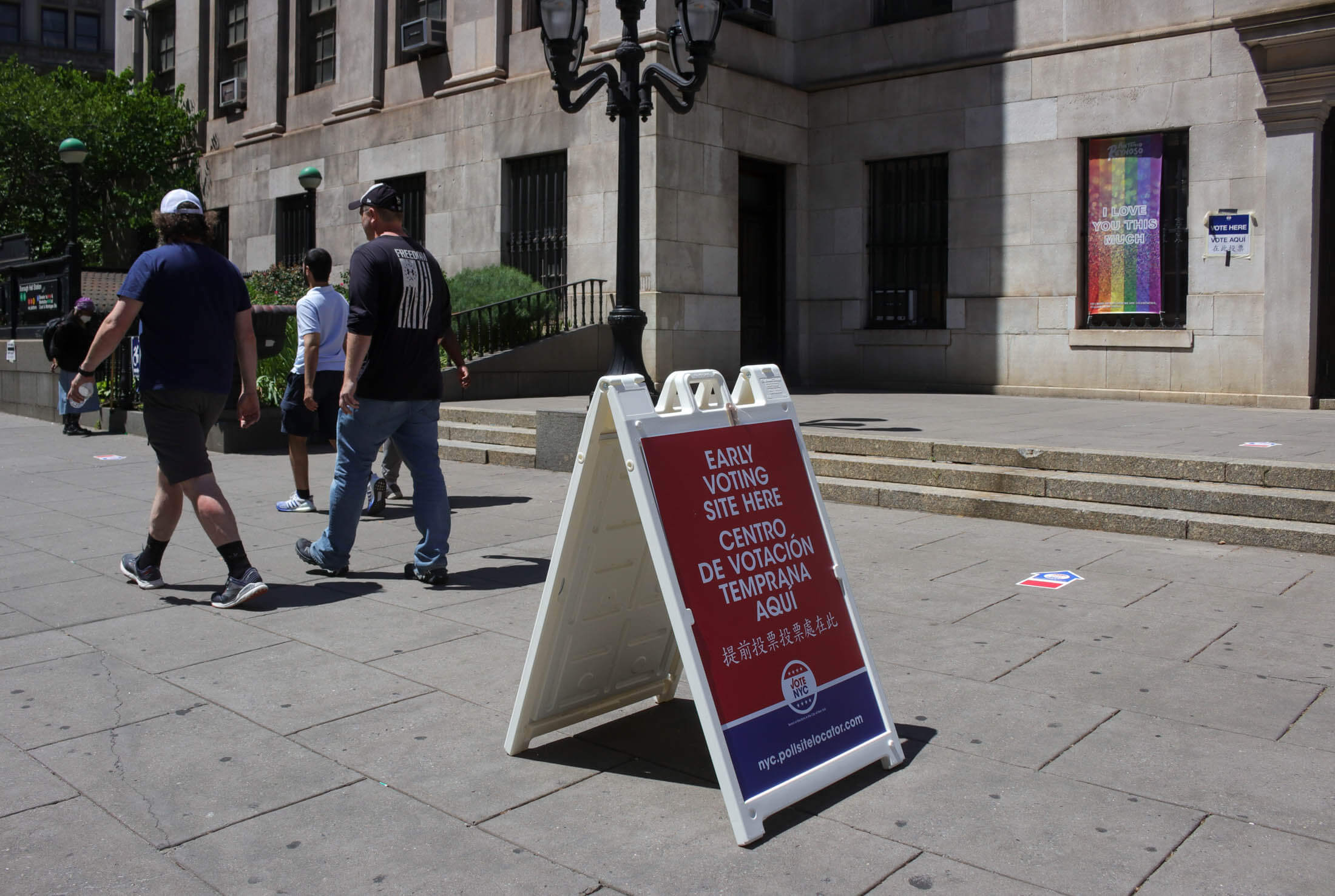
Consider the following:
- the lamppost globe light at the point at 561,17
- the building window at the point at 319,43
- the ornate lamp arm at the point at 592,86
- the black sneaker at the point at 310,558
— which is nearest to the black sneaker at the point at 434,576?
the black sneaker at the point at 310,558

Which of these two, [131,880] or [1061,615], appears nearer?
[131,880]

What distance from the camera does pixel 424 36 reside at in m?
20.0

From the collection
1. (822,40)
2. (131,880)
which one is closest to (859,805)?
(131,880)

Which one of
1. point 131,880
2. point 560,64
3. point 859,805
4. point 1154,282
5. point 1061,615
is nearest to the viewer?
point 131,880

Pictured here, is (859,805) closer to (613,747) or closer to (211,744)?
(613,747)

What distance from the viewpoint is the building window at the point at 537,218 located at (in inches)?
712

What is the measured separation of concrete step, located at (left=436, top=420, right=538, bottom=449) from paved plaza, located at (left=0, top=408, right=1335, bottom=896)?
4.96m

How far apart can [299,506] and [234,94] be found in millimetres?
19322

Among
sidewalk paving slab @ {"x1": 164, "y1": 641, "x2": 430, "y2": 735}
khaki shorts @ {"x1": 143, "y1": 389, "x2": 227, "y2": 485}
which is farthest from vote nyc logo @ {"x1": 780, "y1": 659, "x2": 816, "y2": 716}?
khaki shorts @ {"x1": 143, "y1": 389, "x2": 227, "y2": 485}

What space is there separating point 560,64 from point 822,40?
952 centimetres

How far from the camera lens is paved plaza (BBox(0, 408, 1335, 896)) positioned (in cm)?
316

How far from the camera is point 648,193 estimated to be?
16.3 metres

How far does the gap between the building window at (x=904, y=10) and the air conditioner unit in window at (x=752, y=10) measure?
1.61m

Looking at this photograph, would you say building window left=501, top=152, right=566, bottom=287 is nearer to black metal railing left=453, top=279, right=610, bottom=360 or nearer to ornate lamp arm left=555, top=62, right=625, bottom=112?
black metal railing left=453, top=279, right=610, bottom=360
